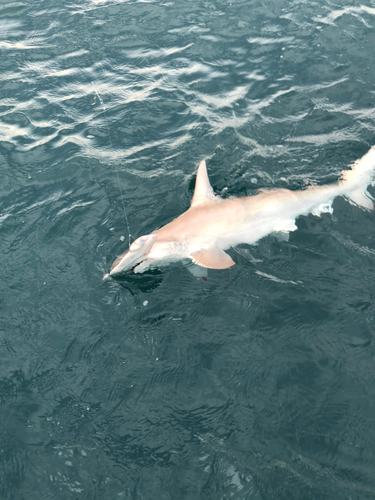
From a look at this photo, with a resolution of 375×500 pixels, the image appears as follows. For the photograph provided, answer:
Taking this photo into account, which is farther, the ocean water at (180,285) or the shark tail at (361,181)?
the shark tail at (361,181)

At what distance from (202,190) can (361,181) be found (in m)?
3.31

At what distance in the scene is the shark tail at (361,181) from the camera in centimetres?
971

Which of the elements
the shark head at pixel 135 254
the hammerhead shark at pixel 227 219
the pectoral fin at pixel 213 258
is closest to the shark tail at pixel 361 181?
the hammerhead shark at pixel 227 219

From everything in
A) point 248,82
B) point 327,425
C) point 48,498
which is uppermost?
point 248,82

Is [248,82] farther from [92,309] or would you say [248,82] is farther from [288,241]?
[92,309]

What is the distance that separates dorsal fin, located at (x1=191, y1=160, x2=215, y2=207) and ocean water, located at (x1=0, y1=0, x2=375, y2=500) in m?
0.43

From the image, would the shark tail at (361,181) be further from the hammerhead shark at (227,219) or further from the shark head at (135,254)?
the shark head at (135,254)

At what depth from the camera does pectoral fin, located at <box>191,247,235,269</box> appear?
8336 millimetres

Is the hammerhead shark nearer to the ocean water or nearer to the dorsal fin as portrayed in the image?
the dorsal fin

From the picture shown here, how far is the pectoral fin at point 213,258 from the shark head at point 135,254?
99 centimetres

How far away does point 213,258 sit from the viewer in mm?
8477

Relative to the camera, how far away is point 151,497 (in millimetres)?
5914

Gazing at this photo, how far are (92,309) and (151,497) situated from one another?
310cm

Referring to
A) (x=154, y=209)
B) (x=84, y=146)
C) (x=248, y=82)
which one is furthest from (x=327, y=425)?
(x=248, y=82)
